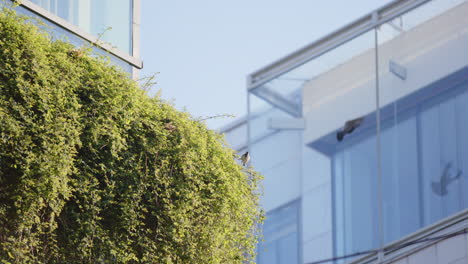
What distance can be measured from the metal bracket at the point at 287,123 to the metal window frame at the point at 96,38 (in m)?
4.05

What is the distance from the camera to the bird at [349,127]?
38.3ft

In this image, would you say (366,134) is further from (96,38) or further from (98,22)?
(96,38)

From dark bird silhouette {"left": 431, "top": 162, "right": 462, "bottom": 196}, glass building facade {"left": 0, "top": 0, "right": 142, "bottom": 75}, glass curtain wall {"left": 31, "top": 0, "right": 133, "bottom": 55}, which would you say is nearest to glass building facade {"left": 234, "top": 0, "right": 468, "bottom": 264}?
dark bird silhouette {"left": 431, "top": 162, "right": 462, "bottom": 196}

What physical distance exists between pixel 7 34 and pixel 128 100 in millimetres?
991

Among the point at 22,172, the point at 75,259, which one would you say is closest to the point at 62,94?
the point at 22,172

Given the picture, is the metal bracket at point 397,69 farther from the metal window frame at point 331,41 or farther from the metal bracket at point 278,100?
the metal bracket at point 278,100

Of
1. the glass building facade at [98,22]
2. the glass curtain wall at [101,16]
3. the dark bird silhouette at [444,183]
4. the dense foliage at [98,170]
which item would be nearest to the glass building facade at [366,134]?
the dark bird silhouette at [444,183]

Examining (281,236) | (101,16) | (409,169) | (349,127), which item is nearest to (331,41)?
(349,127)

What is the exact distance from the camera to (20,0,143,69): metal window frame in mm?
7789

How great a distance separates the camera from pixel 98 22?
8609mm

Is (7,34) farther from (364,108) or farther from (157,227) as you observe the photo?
(364,108)

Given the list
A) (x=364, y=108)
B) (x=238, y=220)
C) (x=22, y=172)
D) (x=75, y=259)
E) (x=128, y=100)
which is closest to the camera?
(x=22, y=172)

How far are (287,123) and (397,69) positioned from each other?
6.60ft

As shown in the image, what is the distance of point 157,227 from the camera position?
5.86 m
